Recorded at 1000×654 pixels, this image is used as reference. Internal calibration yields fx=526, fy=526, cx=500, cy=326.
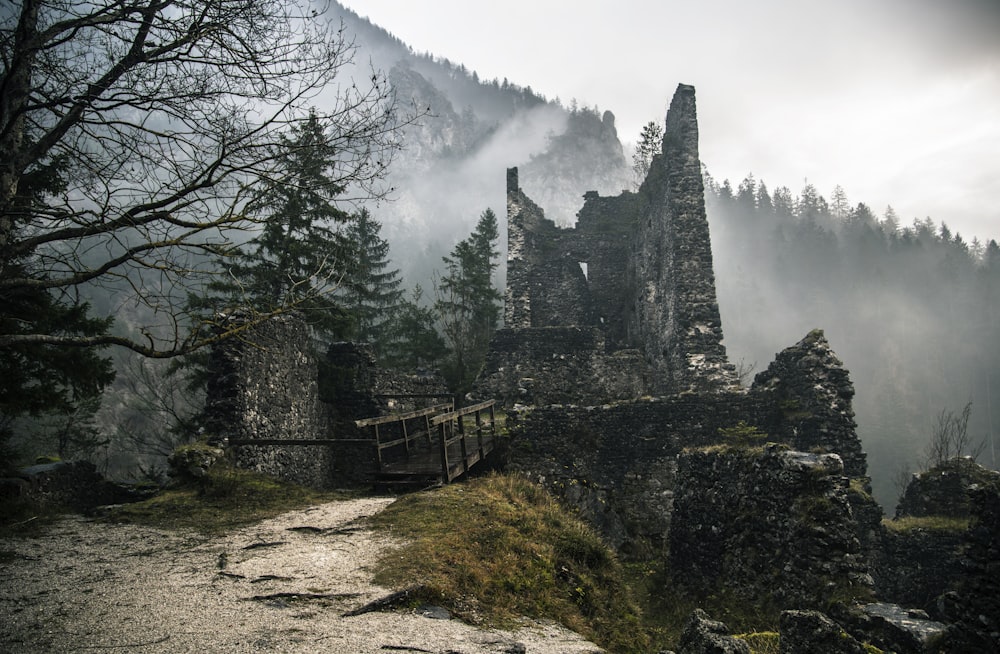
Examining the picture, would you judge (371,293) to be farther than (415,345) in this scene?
No

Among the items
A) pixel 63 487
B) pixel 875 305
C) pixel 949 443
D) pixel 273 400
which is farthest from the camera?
pixel 875 305

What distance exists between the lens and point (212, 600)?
4.22 meters

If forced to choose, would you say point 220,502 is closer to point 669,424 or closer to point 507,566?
point 507,566

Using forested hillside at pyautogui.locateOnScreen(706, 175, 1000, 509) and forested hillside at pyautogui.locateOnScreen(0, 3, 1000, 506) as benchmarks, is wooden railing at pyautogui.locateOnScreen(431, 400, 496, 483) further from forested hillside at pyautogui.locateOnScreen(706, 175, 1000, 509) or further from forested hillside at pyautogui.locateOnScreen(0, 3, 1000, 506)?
forested hillside at pyautogui.locateOnScreen(706, 175, 1000, 509)

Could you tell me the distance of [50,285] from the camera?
4148 mm

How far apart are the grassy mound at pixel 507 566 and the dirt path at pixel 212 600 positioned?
34 cm

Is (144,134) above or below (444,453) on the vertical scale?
above

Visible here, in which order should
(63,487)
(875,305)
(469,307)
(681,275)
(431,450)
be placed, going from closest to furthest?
(63,487) → (431,450) → (681,275) → (469,307) → (875,305)

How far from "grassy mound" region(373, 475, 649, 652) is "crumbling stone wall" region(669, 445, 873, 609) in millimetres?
1766

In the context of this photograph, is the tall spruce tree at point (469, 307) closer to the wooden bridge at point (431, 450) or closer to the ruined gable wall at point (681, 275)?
the ruined gable wall at point (681, 275)

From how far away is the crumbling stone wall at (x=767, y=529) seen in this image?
5.93 metres

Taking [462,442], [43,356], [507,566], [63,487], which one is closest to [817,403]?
[462,442]

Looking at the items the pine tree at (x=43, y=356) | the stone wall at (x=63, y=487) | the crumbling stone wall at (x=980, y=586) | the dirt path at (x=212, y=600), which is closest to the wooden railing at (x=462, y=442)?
the dirt path at (x=212, y=600)

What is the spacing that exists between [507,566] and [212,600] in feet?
8.74
